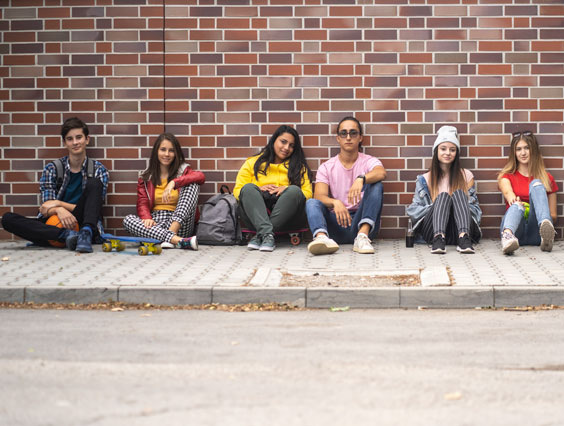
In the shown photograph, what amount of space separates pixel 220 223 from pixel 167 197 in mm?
659

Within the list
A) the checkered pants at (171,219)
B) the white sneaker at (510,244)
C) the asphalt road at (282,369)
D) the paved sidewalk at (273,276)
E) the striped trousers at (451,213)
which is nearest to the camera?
the asphalt road at (282,369)

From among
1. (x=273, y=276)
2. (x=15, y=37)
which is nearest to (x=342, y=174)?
(x=273, y=276)

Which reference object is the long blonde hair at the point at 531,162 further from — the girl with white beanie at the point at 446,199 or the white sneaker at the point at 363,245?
the white sneaker at the point at 363,245

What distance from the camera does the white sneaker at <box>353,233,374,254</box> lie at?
8.84 meters

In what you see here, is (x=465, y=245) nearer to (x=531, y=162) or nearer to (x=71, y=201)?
(x=531, y=162)

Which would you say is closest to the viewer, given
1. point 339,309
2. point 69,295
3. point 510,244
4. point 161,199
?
point 339,309

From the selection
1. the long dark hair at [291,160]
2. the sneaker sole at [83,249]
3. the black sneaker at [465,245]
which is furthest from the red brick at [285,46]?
the sneaker sole at [83,249]

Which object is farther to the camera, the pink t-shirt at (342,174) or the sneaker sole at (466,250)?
the pink t-shirt at (342,174)

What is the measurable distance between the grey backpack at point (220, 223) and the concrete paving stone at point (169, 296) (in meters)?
2.90

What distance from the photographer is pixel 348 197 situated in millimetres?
9203

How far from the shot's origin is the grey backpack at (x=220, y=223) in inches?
379

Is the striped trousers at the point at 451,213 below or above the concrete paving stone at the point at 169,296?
above

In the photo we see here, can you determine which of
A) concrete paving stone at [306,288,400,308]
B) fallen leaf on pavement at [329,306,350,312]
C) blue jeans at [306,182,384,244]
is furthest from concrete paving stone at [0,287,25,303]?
blue jeans at [306,182,384,244]

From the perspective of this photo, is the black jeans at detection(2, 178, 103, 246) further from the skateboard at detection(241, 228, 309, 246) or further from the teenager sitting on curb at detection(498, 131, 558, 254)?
the teenager sitting on curb at detection(498, 131, 558, 254)
